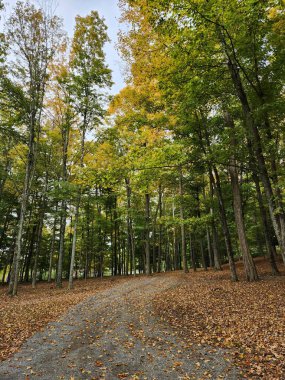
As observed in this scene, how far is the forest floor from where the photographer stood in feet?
15.5

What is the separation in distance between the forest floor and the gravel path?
0.02 m

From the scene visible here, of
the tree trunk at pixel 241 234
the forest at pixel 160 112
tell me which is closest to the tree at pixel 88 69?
the forest at pixel 160 112

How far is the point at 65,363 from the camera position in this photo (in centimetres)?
509

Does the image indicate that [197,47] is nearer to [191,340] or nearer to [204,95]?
[204,95]

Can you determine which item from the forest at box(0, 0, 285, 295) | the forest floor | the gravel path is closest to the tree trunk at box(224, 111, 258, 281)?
the forest at box(0, 0, 285, 295)

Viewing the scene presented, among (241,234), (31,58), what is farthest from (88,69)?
(241,234)

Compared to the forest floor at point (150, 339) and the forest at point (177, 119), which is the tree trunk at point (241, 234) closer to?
the forest at point (177, 119)

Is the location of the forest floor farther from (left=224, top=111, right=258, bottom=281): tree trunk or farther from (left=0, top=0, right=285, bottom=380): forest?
(left=224, top=111, right=258, bottom=281): tree trunk

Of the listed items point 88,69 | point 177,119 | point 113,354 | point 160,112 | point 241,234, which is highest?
point 88,69

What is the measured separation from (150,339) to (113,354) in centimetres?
120

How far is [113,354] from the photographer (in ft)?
18.1

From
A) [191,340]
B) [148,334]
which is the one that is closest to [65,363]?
[148,334]

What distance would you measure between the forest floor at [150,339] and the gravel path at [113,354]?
0.02 meters

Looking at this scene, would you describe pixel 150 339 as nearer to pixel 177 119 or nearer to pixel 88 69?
pixel 177 119
